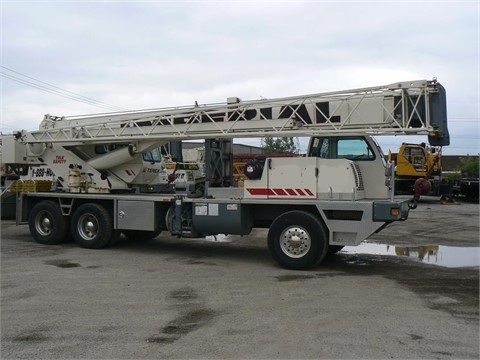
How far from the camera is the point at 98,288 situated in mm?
7590

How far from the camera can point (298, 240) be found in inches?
354

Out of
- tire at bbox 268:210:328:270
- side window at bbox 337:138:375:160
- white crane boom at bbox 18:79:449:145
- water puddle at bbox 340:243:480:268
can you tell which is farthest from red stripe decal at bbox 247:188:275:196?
water puddle at bbox 340:243:480:268

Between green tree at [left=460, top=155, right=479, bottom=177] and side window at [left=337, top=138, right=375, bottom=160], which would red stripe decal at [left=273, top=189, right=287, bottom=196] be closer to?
side window at [left=337, top=138, right=375, bottom=160]

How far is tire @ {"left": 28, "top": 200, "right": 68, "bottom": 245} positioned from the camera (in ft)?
39.4

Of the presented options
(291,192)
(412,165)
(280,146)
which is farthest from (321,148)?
(280,146)

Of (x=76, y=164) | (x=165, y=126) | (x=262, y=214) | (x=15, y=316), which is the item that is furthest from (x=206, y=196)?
(x=15, y=316)

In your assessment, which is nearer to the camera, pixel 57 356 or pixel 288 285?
pixel 57 356

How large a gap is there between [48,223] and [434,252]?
937cm

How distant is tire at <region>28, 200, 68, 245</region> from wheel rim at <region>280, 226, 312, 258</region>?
5904 mm

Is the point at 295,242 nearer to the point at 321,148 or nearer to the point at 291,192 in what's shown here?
the point at 291,192

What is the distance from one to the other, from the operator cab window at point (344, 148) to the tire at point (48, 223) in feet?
21.4

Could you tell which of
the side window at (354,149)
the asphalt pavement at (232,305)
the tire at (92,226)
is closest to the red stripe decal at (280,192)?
the side window at (354,149)

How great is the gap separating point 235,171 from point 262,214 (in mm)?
2849

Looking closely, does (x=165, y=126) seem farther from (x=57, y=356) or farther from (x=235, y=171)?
(x=57, y=356)
